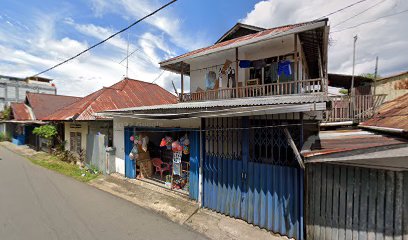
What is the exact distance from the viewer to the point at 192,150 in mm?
6629

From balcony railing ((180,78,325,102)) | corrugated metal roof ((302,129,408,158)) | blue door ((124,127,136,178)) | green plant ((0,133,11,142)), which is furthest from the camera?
green plant ((0,133,11,142))

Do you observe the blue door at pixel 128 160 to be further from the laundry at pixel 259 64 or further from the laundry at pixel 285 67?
the laundry at pixel 285 67

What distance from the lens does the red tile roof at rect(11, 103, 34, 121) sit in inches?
837

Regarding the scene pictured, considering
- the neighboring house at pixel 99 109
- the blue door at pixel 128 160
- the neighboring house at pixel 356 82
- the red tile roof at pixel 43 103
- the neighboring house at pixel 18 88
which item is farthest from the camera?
the neighboring house at pixel 18 88

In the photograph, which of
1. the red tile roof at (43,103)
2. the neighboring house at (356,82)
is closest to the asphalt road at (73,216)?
the red tile roof at (43,103)

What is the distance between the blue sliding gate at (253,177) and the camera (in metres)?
4.68

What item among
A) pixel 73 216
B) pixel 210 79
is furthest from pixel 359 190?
pixel 210 79

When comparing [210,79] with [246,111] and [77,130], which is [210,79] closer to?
[246,111]

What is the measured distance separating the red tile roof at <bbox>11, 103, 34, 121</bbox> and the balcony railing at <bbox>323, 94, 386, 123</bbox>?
27359 millimetres

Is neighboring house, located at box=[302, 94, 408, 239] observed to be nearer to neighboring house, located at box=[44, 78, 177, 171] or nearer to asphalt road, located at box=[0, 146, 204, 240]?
asphalt road, located at box=[0, 146, 204, 240]

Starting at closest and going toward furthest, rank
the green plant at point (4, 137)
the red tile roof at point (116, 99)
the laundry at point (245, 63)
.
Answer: the laundry at point (245, 63)
the red tile roof at point (116, 99)
the green plant at point (4, 137)

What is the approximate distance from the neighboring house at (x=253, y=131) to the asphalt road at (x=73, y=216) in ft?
5.34

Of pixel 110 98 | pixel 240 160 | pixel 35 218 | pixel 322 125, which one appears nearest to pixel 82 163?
pixel 110 98

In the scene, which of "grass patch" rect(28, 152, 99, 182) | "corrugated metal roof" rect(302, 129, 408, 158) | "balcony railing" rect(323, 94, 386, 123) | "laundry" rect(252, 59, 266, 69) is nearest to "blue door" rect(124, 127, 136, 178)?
"grass patch" rect(28, 152, 99, 182)
